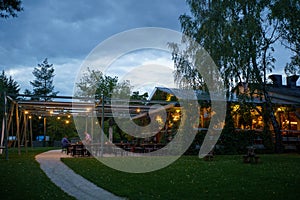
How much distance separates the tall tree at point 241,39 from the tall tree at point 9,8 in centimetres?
1084

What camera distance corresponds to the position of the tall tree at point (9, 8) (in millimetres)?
8016

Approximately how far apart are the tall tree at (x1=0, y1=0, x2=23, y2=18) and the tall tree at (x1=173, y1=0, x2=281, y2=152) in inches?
427

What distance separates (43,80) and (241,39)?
176 feet

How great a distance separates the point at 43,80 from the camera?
62.9 m

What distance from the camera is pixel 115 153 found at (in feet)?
61.1

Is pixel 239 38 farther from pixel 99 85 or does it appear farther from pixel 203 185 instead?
pixel 99 85

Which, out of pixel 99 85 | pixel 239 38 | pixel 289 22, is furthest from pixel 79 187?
pixel 99 85

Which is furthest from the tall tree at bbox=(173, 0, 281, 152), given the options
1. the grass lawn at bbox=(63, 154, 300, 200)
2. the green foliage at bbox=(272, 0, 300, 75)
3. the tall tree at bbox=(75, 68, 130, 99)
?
the tall tree at bbox=(75, 68, 130, 99)

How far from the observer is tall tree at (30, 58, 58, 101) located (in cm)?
6166

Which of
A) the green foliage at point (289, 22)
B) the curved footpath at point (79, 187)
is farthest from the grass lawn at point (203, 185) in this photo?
the green foliage at point (289, 22)

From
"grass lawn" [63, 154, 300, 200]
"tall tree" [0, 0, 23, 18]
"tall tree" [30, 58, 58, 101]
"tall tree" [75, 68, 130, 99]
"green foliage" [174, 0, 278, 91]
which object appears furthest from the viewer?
"tall tree" [30, 58, 58, 101]

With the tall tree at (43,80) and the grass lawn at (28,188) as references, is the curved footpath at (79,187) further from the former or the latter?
the tall tree at (43,80)

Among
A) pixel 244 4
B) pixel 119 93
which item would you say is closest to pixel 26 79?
pixel 119 93

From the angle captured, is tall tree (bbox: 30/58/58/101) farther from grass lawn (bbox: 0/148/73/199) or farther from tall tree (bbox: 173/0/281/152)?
grass lawn (bbox: 0/148/73/199)
